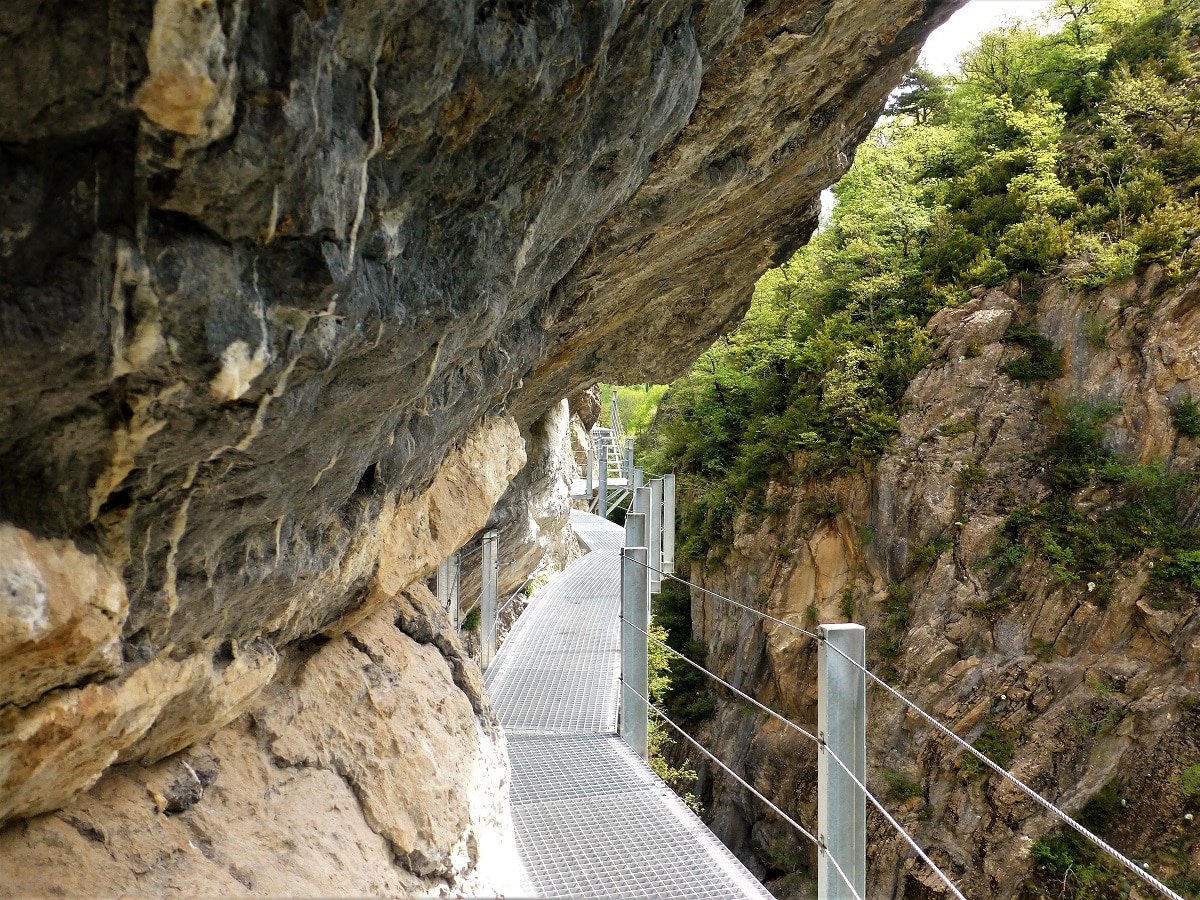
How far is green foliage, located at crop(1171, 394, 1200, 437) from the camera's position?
39.3 ft

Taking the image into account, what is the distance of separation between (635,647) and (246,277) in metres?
3.54

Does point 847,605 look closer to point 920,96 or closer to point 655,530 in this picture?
Result: point 655,530

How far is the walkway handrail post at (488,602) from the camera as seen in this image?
21.1 feet

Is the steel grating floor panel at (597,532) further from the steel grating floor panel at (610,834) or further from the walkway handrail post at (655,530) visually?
the steel grating floor panel at (610,834)

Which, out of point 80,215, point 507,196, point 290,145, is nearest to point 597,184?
point 507,196

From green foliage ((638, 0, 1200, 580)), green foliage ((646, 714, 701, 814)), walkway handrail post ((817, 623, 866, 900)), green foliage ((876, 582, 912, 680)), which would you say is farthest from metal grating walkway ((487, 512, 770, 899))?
green foliage ((638, 0, 1200, 580))

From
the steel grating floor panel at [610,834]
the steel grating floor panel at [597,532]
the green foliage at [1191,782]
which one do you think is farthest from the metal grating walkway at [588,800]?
the green foliage at [1191,782]

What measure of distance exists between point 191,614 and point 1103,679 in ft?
43.1

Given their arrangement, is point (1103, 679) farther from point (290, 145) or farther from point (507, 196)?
point (290, 145)

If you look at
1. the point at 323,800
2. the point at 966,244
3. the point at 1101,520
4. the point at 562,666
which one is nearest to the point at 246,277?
the point at 323,800

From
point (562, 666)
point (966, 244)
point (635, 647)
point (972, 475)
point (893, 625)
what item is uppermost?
point (966, 244)

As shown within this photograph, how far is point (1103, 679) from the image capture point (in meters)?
11.5

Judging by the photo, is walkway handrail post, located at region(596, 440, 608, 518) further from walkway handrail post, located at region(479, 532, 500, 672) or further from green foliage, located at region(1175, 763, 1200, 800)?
green foliage, located at region(1175, 763, 1200, 800)

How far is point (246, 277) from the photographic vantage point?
154 cm
